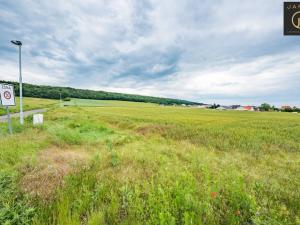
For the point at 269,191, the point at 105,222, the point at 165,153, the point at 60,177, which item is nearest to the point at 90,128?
the point at 165,153

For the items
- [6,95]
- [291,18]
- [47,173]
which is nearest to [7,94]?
[6,95]

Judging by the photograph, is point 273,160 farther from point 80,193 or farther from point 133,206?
point 80,193

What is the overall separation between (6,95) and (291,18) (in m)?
16.3

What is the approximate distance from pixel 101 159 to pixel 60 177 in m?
1.89

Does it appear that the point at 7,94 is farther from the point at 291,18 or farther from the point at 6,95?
the point at 291,18

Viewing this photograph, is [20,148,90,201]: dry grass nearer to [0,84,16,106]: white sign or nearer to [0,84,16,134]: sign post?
[0,84,16,134]: sign post

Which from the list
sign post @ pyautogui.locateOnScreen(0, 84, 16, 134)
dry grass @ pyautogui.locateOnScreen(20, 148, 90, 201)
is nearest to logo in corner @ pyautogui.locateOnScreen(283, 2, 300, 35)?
dry grass @ pyautogui.locateOnScreen(20, 148, 90, 201)

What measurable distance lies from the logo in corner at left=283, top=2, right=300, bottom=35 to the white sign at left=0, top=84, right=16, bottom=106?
15872 mm

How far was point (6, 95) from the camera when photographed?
939 cm

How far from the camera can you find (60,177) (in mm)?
4277

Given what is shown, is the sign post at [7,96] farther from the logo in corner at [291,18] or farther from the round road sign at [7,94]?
the logo in corner at [291,18]

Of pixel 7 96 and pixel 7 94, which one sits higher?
pixel 7 94

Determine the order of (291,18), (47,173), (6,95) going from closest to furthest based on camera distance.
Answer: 1. (47,173)
2. (291,18)
3. (6,95)

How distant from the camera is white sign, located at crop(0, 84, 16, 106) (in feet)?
29.9
